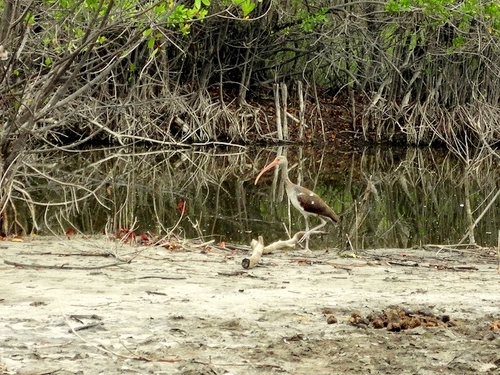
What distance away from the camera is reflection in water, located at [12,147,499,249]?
13477 mm

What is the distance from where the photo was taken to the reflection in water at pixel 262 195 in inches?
531

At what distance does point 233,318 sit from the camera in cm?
614

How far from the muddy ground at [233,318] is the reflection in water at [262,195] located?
229 cm

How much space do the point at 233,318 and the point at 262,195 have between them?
1132 centimetres

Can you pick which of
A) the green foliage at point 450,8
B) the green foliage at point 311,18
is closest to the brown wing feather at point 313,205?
the green foliage at point 450,8

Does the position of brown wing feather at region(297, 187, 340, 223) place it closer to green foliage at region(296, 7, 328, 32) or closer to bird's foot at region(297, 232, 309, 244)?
bird's foot at region(297, 232, 309, 244)

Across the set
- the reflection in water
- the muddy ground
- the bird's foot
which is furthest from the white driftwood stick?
the bird's foot

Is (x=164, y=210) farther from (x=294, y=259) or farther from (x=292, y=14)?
(x=292, y=14)

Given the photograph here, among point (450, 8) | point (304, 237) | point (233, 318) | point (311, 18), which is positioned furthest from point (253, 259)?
point (311, 18)

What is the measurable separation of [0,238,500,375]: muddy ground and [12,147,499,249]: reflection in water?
90.2 inches

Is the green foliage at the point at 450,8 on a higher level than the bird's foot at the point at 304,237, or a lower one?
higher

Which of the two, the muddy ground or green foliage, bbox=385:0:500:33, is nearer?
the muddy ground

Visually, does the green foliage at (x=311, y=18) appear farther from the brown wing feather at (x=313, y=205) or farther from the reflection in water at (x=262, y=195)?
the brown wing feather at (x=313, y=205)

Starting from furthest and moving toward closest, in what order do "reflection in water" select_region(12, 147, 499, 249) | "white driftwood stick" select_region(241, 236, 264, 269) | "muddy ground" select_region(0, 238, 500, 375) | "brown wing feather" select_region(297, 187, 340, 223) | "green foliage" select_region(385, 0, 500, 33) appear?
"green foliage" select_region(385, 0, 500, 33) < "reflection in water" select_region(12, 147, 499, 249) < "brown wing feather" select_region(297, 187, 340, 223) < "white driftwood stick" select_region(241, 236, 264, 269) < "muddy ground" select_region(0, 238, 500, 375)
